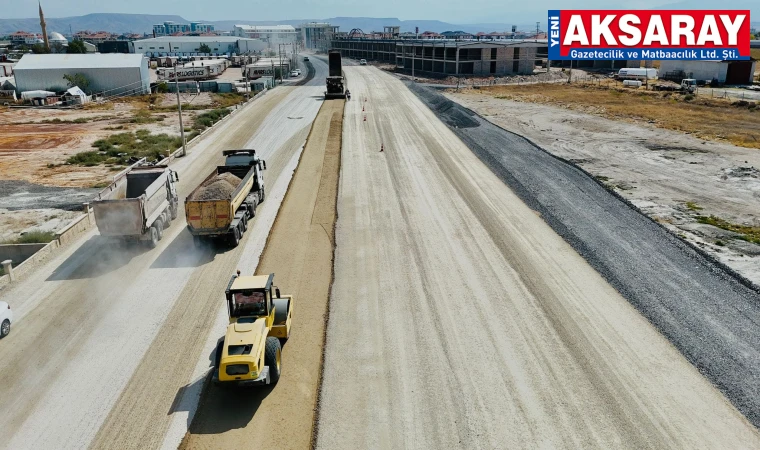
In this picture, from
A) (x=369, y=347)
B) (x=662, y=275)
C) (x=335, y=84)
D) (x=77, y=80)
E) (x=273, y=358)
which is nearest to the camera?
(x=273, y=358)

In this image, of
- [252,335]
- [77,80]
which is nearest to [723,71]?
[252,335]

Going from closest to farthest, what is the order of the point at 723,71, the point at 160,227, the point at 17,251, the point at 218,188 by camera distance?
the point at 17,251
the point at 218,188
the point at 160,227
the point at 723,71

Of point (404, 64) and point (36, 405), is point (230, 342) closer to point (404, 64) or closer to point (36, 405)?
point (36, 405)

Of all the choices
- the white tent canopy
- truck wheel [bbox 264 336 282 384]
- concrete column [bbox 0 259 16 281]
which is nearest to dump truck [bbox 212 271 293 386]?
truck wheel [bbox 264 336 282 384]

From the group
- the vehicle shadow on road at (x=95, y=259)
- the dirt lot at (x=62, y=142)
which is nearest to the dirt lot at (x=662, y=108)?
the dirt lot at (x=62, y=142)

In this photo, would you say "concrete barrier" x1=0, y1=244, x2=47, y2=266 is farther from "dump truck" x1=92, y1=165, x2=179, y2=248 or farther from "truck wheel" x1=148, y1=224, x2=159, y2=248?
"truck wheel" x1=148, y1=224, x2=159, y2=248

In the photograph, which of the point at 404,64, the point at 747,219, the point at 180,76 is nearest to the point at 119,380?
the point at 747,219

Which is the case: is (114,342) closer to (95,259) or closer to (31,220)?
(95,259)

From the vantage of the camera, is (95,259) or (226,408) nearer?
(226,408)
